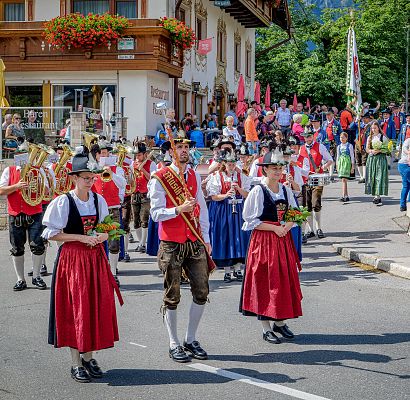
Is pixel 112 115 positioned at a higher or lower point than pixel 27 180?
higher

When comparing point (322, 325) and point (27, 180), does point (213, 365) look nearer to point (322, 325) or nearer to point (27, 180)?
point (322, 325)

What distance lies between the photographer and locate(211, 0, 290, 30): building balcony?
33.4 m

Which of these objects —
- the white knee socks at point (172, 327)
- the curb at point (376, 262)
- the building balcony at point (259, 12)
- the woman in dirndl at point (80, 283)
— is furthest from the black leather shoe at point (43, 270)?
the building balcony at point (259, 12)

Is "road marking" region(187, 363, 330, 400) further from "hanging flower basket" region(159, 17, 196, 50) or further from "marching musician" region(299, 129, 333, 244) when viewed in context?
"hanging flower basket" region(159, 17, 196, 50)

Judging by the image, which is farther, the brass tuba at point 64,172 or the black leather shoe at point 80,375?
the brass tuba at point 64,172

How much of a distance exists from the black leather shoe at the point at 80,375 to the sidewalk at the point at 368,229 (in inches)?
243

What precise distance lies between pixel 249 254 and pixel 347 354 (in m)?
1.40

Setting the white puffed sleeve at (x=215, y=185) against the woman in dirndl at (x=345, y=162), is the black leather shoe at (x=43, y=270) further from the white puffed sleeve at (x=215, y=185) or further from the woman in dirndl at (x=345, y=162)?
the woman in dirndl at (x=345, y=162)

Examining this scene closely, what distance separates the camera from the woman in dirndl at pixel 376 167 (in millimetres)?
18859

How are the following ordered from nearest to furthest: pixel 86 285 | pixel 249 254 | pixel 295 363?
pixel 86 285 → pixel 295 363 → pixel 249 254

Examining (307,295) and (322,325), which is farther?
(307,295)

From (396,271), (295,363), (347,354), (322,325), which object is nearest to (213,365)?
(295,363)

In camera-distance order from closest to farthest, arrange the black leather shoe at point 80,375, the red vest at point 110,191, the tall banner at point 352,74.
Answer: the black leather shoe at point 80,375 → the red vest at point 110,191 → the tall banner at point 352,74

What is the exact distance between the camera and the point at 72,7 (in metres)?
25.9
